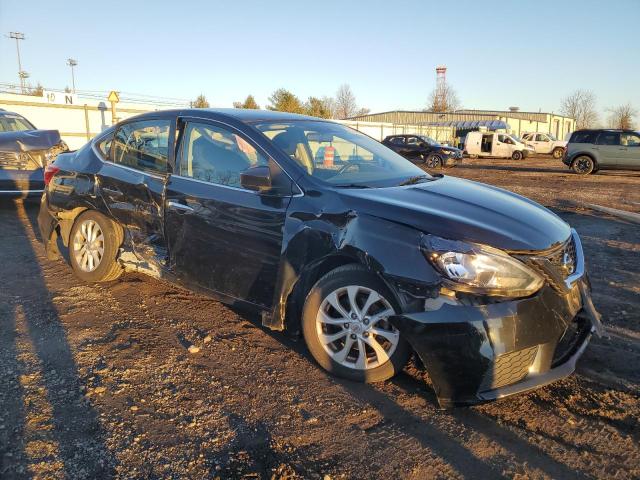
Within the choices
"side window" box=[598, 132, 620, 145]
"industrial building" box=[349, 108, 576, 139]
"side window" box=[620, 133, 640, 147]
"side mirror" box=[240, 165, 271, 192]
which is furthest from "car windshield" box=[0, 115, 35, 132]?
"industrial building" box=[349, 108, 576, 139]

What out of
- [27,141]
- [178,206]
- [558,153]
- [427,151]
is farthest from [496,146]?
[178,206]

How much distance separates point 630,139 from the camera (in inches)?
751

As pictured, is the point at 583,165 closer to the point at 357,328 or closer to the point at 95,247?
the point at 95,247

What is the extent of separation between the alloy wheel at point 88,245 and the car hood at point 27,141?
423 centimetres

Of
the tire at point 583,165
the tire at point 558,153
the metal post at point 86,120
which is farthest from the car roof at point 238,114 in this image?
the tire at point 558,153

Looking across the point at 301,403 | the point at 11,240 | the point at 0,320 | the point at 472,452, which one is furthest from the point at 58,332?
the point at 11,240

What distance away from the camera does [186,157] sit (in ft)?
13.0

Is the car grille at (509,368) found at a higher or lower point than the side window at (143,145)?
lower

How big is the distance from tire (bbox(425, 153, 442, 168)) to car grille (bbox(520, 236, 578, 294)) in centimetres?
2063

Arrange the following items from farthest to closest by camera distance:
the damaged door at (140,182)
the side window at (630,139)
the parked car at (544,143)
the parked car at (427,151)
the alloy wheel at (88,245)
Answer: the parked car at (544,143) → the parked car at (427,151) → the side window at (630,139) → the alloy wheel at (88,245) → the damaged door at (140,182)

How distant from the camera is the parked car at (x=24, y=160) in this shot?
25.9 feet

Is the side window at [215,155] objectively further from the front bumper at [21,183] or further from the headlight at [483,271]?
the front bumper at [21,183]

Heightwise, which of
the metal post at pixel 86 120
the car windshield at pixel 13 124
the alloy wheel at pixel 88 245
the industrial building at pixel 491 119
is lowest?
the alloy wheel at pixel 88 245

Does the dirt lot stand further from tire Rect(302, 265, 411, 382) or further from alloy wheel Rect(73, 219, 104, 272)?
alloy wheel Rect(73, 219, 104, 272)
